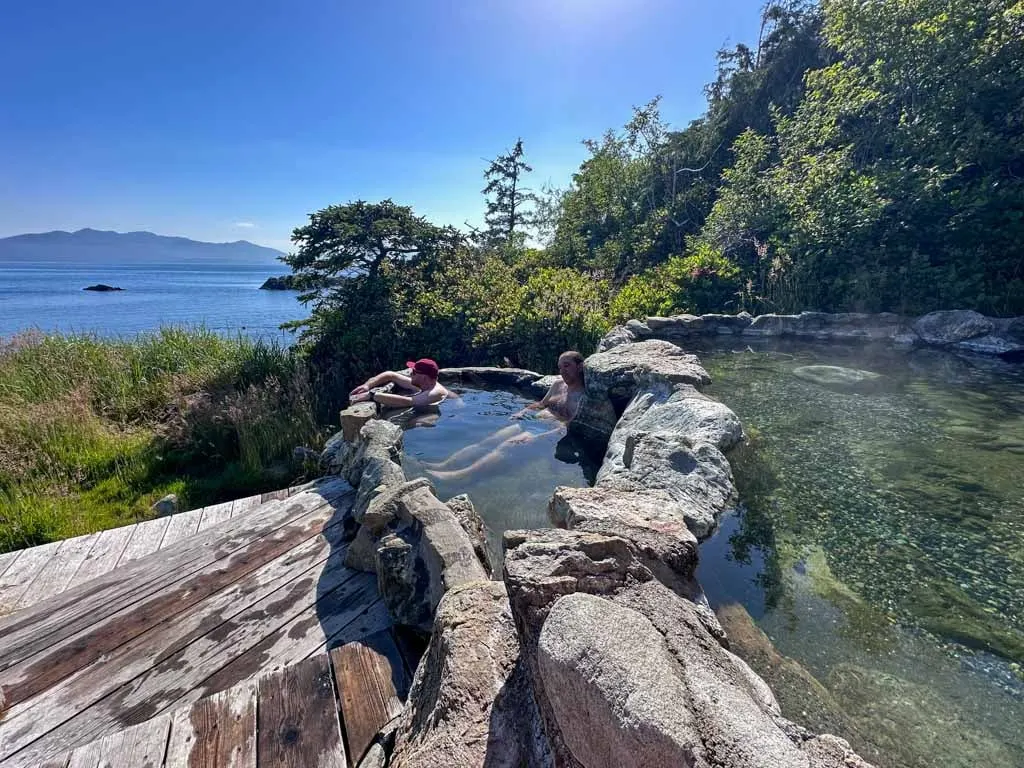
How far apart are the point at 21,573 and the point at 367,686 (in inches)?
121

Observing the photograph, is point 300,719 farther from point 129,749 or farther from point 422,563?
point 422,563

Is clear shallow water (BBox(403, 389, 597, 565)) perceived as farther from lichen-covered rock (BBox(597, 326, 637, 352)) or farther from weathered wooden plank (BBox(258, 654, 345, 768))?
lichen-covered rock (BBox(597, 326, 637, 352))

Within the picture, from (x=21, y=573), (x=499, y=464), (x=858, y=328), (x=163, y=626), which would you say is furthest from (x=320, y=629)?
(x=858, y=328)

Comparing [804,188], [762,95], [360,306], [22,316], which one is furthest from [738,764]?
[22,316]

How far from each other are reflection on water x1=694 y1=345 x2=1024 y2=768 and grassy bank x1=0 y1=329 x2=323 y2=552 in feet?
15.8

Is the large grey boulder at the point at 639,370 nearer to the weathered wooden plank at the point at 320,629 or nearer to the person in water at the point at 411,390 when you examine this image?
the person in water at the point at 411,390

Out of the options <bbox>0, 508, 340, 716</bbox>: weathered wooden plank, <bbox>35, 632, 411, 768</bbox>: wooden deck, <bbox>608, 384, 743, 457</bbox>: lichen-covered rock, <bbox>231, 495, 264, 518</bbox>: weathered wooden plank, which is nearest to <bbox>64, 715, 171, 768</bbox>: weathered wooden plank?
<bbox>35, 632, 411, 768</bbox>: wooden deck

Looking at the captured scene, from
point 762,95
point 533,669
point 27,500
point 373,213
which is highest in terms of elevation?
point 762,95

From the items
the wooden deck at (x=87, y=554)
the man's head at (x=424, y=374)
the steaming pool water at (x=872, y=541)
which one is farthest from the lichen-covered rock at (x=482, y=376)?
the wooden deck at (x=87, y=554)

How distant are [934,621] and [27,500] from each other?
277 inches

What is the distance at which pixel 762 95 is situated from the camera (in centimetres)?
1647

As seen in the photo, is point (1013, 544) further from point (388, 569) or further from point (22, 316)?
point (22, 316)

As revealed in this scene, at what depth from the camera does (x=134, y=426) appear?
639cm

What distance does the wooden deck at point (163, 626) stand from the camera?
1898 mm
